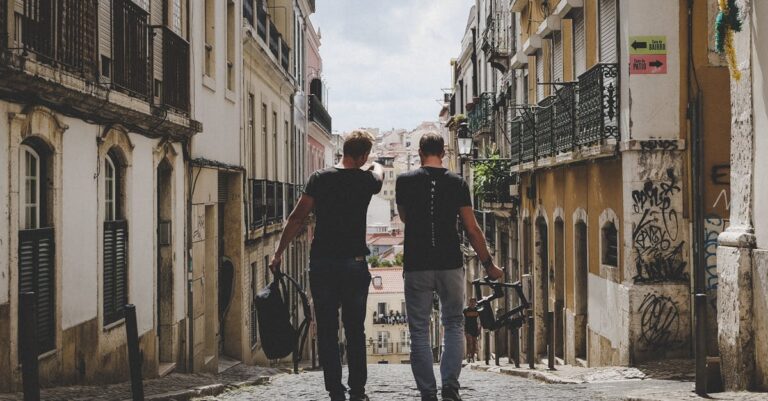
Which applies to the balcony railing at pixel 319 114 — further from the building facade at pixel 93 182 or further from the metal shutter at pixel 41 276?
the metal shutter at pixel 41 276

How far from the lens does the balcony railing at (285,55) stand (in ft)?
82.1

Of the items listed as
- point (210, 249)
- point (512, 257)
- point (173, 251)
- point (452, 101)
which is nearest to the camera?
point (173, 251)

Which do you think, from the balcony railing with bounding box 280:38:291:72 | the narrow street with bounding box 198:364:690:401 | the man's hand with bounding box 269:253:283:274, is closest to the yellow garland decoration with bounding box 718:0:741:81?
the narrow street with bounding box 198:364:690:401

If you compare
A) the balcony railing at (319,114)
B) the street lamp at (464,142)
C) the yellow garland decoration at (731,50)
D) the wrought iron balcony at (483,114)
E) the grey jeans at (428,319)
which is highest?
the balcony railing at (319,114)

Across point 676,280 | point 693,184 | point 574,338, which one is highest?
point 693,184

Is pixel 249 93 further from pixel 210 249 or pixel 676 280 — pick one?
pixel 676 280

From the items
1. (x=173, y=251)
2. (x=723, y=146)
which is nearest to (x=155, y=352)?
(x=173, y=251)

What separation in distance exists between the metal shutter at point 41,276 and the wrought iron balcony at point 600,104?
25.1ft

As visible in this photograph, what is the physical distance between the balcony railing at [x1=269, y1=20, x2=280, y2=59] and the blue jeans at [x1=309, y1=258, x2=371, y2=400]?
17.5m

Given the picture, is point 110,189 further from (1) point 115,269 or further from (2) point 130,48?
(2) point 130,48

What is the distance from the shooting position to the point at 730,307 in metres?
7.87

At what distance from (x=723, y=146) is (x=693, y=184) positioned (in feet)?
1.98

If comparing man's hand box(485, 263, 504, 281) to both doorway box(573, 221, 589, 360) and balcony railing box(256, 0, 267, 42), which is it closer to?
doorway box(573, 221, 589, 360)

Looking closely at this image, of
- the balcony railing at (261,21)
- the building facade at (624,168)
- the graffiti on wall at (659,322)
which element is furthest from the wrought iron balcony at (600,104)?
the balcony railing at (261,21)
